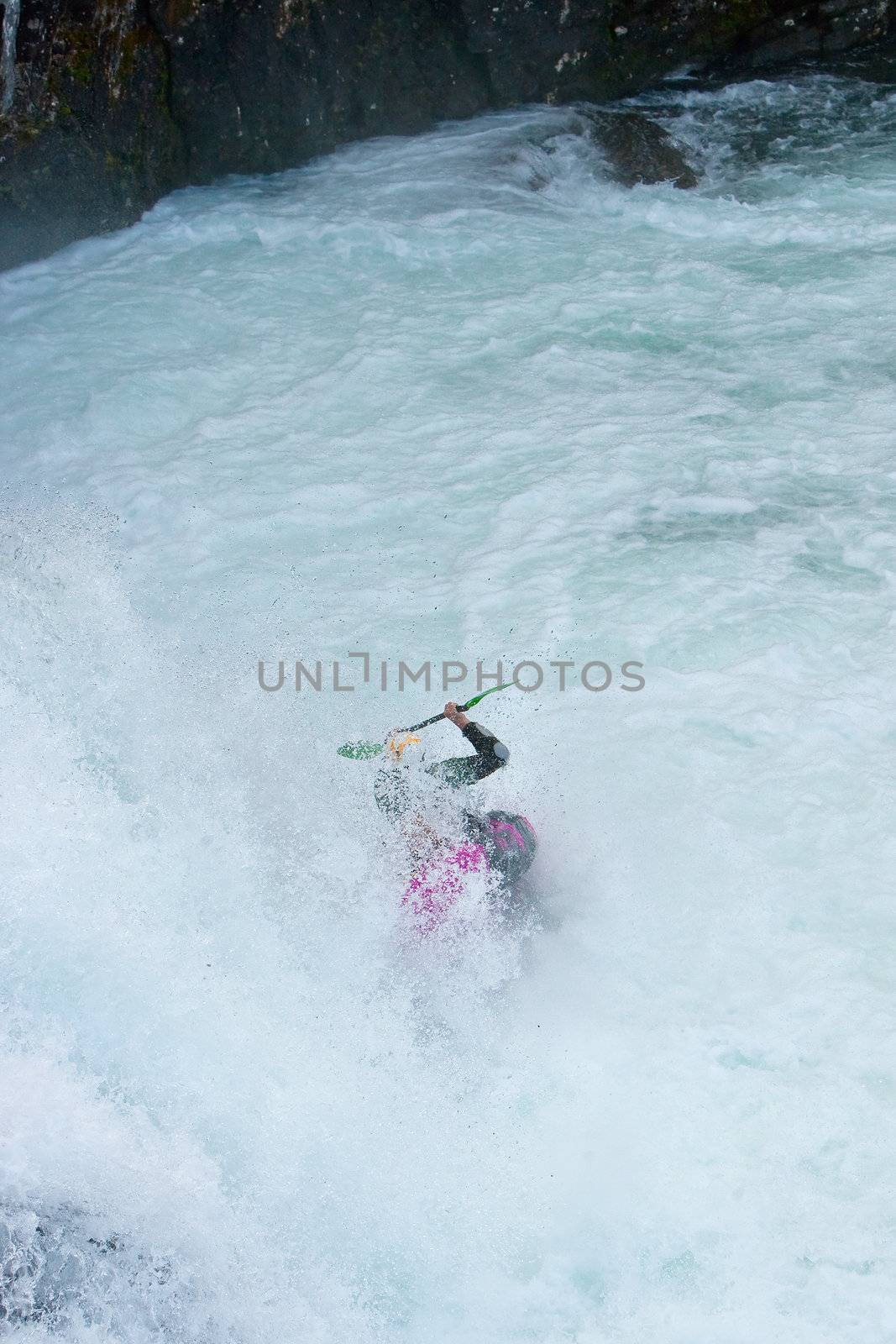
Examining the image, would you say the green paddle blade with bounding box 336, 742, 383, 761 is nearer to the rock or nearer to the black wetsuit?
the black wetsuit

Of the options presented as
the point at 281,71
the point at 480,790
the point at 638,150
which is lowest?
the point at 480,790

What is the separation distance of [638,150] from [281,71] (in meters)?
3.46

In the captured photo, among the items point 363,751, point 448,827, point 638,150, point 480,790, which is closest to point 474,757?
point 448,827

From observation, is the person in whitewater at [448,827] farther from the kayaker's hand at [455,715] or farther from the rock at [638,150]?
the rock at [638,150]

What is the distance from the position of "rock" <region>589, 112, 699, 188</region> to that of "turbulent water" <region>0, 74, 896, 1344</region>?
4.18ft

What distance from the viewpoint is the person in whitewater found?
439 centimetres

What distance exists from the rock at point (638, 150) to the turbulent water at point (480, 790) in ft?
4.18

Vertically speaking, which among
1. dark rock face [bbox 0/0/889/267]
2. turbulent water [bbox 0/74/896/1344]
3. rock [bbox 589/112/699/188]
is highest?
dark rock face [bbox 0/0/889/267]

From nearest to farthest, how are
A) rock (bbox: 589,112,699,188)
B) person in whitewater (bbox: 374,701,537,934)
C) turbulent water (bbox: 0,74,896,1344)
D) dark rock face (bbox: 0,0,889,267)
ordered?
turbulent water (bbox: 0,74,896,1344), person in whitewater (bbox: 374,701,537,934), dark rock face (bbox: 0,0,889,267), rock (bbox: 589,112,699,188)

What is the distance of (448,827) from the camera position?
15.3 ft

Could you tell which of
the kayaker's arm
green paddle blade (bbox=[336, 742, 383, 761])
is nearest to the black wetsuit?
the kayaker's arm

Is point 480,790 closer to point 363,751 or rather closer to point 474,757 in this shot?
point 474,757

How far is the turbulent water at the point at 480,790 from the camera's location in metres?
3.82

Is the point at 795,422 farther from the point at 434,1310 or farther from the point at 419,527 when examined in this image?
the point at 434,1310
